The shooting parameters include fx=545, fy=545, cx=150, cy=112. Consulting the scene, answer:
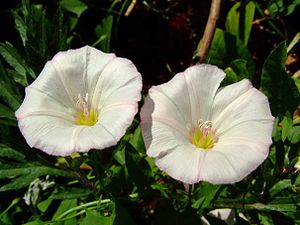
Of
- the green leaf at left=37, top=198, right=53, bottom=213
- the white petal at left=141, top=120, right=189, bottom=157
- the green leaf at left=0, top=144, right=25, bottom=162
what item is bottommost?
the green leaf at left=37, top=198, right=53, bottom=213

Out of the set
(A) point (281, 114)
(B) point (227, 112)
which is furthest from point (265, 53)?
(B) point (227, 112)

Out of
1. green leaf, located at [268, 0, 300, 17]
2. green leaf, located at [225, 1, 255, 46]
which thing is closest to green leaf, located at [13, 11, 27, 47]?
green leaf, located at [225, 1, 255, 46]

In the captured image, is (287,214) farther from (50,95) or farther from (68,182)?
(68,182)

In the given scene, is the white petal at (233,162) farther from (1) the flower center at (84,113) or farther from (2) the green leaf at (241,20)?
(2) the green leaf at (241,20)

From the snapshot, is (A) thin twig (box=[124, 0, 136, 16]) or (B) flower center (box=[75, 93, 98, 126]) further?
(A) thin twig (box=[124, 0, 136, 16])

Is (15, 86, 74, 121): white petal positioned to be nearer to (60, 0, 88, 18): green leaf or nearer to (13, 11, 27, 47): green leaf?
(13, 11, 27, 47): green leaf

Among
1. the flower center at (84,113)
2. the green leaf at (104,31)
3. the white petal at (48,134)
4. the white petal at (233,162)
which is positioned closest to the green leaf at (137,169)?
the flower center at (84,113)
